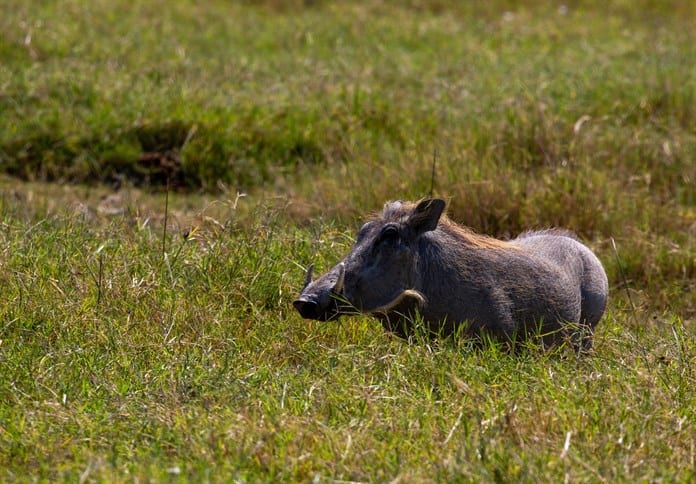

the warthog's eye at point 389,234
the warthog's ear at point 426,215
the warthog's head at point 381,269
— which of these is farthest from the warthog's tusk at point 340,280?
the warthog's ear at point 426,215

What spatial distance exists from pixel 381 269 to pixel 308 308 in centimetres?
34

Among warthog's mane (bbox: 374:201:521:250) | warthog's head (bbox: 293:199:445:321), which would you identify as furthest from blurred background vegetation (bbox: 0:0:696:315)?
warthog's head (bbox: 293:199:445:321)

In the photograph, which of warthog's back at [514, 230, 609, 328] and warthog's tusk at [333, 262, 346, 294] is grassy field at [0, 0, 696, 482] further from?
warthog's tusk at [333, 262, 346, 294]

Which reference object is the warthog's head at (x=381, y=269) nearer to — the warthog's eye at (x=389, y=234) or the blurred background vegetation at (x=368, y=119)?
the warthog's eye at (x=389, y=234)

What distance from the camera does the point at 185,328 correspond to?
5.12 metres

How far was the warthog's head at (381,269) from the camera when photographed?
15.7ft

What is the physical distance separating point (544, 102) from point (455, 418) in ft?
17.0

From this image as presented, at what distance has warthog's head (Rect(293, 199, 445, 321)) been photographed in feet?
15.7

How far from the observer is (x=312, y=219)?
6.52 metres

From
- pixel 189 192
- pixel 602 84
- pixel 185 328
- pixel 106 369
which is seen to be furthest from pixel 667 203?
pixel 106 369

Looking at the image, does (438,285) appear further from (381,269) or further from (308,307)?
(308,307)

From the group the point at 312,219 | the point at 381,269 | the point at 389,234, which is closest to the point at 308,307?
the point at 381,269

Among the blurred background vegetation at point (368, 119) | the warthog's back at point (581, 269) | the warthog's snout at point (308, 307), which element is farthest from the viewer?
the blurred background vegetation at point (368, 119)

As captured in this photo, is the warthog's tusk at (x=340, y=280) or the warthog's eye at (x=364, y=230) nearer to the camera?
the warthog's tusk at (x=340, y=280)
